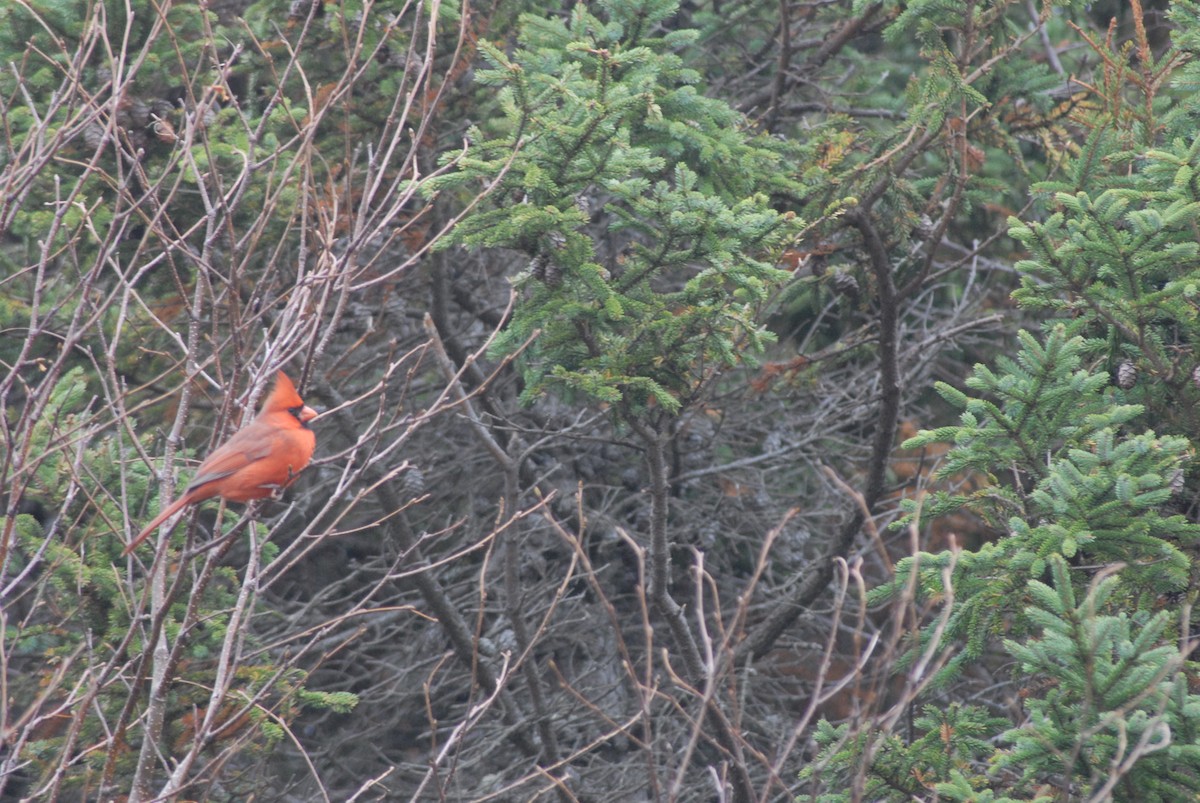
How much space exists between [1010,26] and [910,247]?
1.27m

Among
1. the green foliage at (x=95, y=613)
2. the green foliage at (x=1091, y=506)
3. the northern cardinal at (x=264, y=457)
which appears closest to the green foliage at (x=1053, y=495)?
the green foliage at (x=1091, y=506)

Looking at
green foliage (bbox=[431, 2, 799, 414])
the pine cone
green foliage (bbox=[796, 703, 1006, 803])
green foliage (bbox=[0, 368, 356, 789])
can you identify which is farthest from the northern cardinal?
the pine cone

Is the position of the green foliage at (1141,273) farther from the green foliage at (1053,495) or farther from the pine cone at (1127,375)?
the green foliage at (1053,495)

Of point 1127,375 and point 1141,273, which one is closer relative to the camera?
point 1141,273

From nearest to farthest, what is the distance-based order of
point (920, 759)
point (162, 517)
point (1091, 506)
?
point (162, 517), point (1091, 506), point (920, 759)

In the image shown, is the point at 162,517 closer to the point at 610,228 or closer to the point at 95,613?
the point at 95,613

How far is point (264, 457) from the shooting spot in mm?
4551

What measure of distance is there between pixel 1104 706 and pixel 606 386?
231 centimetres

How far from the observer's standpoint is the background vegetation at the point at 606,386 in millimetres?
3951

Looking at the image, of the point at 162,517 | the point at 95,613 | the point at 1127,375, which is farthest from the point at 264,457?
the point at 1127,375

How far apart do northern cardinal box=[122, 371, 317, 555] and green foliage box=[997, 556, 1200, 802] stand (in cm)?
256

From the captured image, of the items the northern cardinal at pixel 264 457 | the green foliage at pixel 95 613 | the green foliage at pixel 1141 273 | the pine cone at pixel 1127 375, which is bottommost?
the green foliage at pixel 95 613

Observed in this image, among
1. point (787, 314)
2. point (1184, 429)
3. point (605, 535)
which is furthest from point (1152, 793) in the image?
point (787, 314)

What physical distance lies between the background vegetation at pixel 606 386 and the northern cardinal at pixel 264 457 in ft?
0.82
